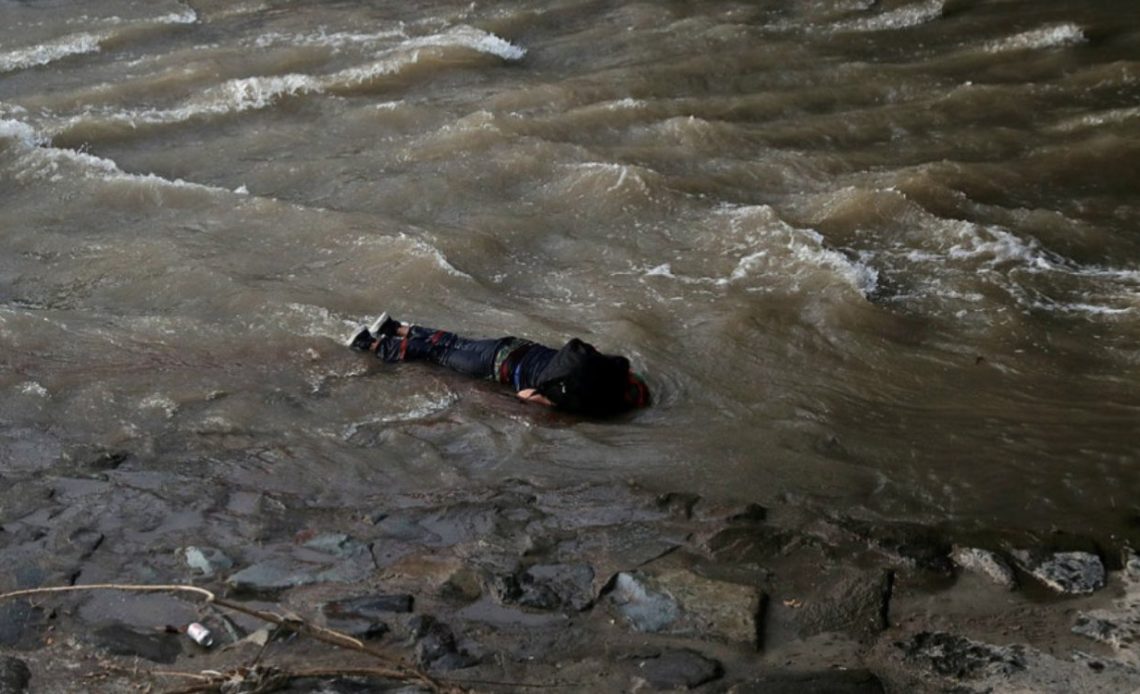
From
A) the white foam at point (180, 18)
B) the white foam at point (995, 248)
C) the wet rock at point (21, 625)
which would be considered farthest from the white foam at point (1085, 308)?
the white foam at point (180, 18)

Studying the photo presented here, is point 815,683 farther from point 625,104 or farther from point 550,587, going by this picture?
point 625,104

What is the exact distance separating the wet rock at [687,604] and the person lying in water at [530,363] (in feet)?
4.71

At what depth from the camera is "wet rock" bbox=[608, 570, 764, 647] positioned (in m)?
4.39

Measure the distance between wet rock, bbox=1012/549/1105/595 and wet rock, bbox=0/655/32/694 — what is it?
3.50m

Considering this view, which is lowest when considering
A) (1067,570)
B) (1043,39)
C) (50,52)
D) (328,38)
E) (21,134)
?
(1067,570)

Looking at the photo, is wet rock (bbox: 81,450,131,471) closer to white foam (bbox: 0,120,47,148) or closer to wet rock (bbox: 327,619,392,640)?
wet rock (bbox: 327,619,392,640)

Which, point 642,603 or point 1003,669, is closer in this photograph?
point 1003,669

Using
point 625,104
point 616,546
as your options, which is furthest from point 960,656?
point 625,104

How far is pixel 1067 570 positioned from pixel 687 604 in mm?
1432

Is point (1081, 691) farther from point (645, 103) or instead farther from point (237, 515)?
point (645, 103)

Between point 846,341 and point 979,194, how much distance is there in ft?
8.23

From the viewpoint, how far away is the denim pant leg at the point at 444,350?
651 cm

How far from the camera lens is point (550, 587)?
467 centimetres

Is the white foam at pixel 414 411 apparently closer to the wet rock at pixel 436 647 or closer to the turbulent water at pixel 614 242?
the turbulent water at pixel 614 242
